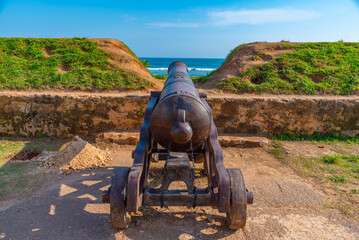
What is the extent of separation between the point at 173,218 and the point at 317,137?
522 centimetres

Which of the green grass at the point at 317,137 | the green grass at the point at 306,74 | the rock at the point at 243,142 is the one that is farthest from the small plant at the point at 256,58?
the rock at the point at 243,142

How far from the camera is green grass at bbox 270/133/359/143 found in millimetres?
6672

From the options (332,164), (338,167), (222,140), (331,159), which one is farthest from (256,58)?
(338,167)

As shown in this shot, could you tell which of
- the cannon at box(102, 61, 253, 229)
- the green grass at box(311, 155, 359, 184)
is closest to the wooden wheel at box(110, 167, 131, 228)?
the cannon at box(102, 61, 253, 229)

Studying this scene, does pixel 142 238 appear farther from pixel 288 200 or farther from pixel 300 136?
pixel 300 136

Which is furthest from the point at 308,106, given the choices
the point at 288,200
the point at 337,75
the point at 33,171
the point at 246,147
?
the point at 33,171

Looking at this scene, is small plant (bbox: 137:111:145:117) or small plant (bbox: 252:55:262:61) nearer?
small plant (bbox: 137:111:145:117)

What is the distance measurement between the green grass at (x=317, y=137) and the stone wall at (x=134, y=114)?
137 mm

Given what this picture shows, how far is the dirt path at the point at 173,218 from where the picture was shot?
2.97m

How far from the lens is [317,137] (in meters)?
6.77

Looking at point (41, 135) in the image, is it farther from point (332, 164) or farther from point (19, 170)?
point (332, 164)

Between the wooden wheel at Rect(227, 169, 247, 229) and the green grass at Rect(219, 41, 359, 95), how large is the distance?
550 cm

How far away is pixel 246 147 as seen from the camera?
6.33 m

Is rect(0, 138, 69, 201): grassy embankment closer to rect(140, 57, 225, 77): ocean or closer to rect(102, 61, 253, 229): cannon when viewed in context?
rect(102, 61, 253, 229): cannon
